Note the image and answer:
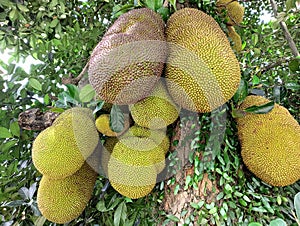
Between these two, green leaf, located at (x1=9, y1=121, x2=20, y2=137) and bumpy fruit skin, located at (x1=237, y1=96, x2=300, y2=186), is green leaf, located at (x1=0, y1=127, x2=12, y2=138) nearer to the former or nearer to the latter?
green leaf, located at (x1=9, y1=121, x2=20, y2=137)

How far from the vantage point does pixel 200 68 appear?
0.96 meters

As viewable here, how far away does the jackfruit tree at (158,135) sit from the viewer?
3.14ft

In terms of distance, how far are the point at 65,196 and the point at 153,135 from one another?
44 centimetres

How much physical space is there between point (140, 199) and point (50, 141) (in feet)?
1.36

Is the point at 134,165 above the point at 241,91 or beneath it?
beneath

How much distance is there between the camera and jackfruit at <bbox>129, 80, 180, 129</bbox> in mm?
1053

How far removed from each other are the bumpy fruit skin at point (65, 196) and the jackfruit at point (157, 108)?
0.37m

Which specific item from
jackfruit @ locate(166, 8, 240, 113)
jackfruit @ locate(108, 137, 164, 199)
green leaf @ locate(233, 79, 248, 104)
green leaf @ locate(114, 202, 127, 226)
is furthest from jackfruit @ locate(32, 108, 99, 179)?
green leaf @ locate(233, 79, 248, 104)

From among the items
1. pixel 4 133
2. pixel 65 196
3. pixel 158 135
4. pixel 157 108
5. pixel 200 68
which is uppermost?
pixel 200 68

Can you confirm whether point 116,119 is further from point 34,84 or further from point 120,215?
point 34,84

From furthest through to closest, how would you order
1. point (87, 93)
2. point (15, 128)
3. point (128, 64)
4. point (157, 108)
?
point (15, 128), point (87, 93), point (157, 108), point (128, 64)

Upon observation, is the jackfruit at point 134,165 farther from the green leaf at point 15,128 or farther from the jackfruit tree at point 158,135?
the green leaf at point 15,128

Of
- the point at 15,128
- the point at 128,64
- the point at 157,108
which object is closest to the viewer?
the point at 128,64

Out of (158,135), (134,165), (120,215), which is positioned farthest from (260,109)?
(120,215)
